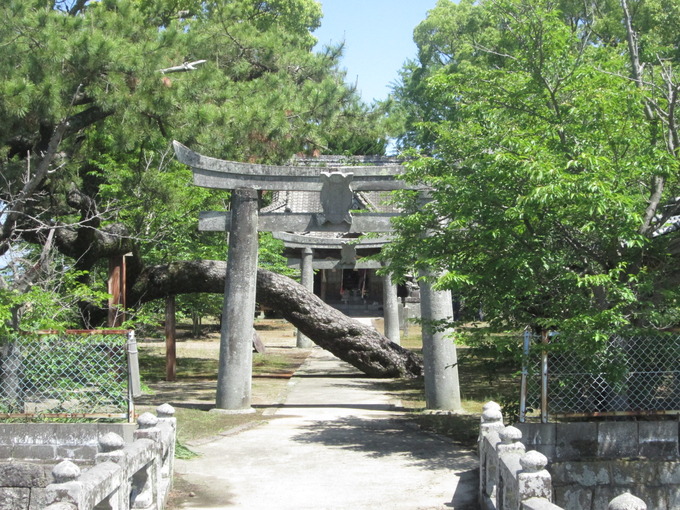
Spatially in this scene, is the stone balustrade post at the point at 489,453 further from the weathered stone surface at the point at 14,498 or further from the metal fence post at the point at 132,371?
the weathered stone surface at the point at 14,498

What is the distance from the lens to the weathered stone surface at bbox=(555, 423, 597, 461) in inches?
359

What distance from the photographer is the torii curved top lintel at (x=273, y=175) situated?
554 inches

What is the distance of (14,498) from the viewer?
29.1 feet

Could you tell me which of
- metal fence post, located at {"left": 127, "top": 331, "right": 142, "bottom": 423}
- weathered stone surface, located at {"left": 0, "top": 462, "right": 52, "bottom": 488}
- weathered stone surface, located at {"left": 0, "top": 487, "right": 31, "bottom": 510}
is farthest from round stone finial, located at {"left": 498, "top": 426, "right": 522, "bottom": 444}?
weathered stone surface, located at {"left": 0, "top": 487, "right": 31, "bottom": 510}

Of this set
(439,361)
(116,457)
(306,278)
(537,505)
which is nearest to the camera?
(537,505)

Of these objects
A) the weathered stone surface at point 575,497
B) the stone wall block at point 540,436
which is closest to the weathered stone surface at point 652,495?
the weathered stone surface at point 575,497

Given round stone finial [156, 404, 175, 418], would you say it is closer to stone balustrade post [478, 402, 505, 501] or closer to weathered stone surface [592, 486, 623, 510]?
stone balustrade post [478, 402, 505, 501]

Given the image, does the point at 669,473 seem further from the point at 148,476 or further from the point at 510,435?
the point at 148,476

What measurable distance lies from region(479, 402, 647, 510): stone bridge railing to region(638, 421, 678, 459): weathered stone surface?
7.01 ft

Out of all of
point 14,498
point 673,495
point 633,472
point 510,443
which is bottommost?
point 673,495

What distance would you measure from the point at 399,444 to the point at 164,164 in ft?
27.6

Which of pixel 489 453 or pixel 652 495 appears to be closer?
pixel 489 453

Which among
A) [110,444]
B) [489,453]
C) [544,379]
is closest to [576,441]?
[544,379]

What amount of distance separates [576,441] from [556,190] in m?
3.02
